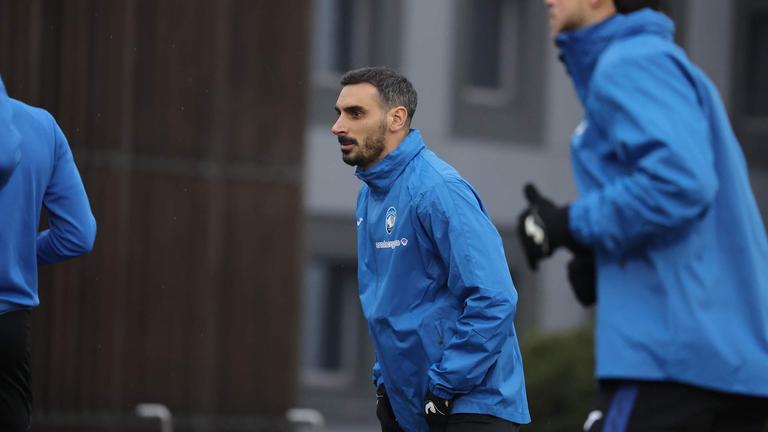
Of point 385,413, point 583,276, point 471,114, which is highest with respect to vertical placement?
point 583,276

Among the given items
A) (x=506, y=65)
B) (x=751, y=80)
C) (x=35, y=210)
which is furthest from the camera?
(x=751, y=80)

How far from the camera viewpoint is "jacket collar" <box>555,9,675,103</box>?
4.11 m

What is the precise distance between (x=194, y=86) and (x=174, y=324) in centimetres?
165

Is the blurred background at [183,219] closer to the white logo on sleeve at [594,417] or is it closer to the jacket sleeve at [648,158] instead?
the white logo on sleeve at [594,417]

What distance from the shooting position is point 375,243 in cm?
592

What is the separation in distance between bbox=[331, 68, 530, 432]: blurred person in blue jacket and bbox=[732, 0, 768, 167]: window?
2136 centimetres

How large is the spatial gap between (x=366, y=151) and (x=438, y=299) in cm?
58

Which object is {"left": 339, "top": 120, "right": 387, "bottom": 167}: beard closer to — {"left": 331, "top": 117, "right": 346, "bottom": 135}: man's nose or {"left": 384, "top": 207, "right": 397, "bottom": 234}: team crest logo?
{"left": 331, "top": 117, "right": 346, "bottom": 135}: man's nose

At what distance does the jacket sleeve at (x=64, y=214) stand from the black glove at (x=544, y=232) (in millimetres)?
2390

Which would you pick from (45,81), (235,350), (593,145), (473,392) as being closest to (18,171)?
(473,392)

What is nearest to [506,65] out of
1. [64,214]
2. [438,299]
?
[64,214]

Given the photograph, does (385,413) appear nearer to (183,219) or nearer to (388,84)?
(388,84)

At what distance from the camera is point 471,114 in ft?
78.8

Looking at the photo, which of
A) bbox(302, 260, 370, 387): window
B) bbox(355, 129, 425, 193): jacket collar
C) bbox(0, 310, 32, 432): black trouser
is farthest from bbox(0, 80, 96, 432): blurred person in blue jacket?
bbox(302, 260, 370, 387): window
